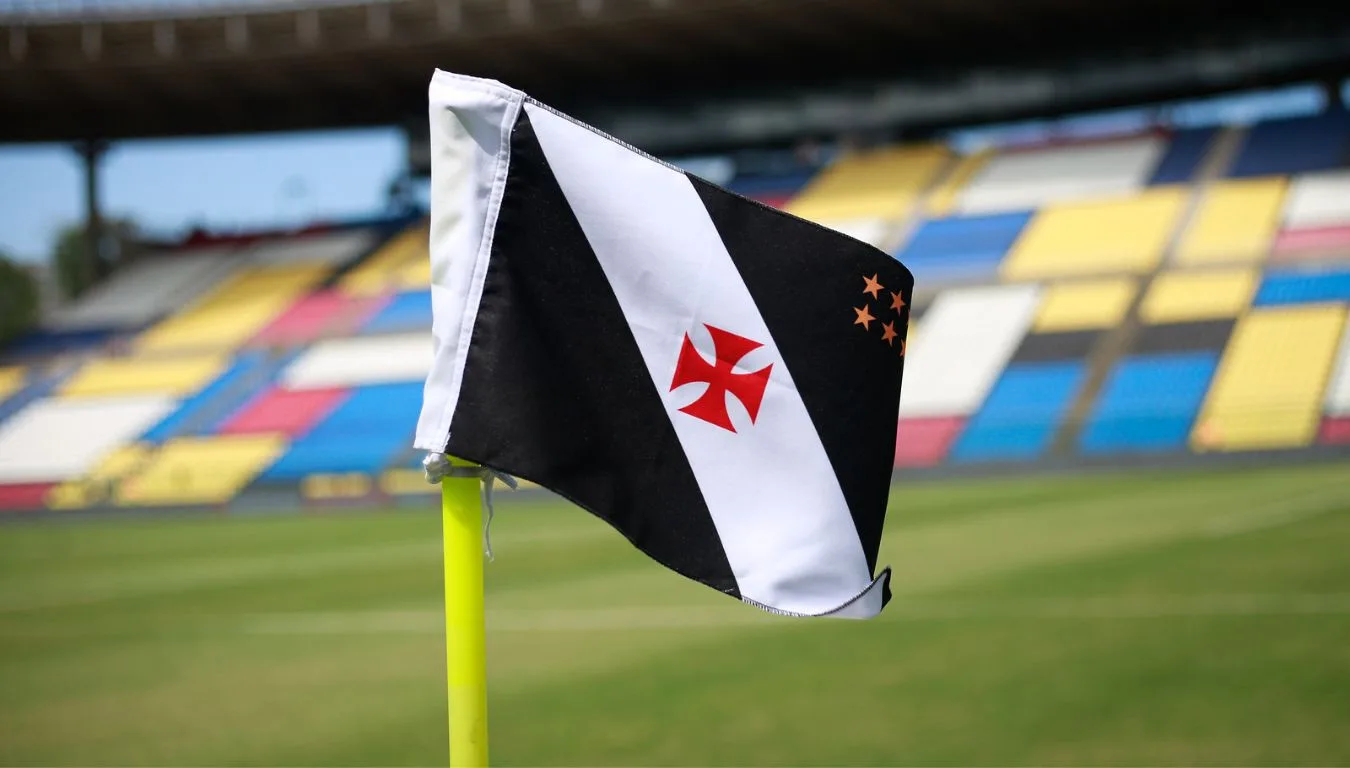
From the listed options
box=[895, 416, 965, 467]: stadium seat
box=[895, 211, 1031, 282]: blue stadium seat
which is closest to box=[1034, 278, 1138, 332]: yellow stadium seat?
box=[895, 211, 1031, 282]: blue stadium seat

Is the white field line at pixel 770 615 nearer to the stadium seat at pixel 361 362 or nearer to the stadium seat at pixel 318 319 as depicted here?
the stadium seat at pixel 361 362

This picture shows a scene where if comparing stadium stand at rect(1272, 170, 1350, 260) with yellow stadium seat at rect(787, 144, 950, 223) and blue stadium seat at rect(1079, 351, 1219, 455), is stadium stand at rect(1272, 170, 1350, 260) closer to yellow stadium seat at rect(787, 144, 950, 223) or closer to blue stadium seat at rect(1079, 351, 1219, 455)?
blue stadium seat at rect(1079, 351, 1219, 455)

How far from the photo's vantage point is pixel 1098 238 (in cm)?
3231

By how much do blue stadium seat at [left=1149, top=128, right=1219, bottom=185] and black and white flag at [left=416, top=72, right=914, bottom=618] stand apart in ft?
110

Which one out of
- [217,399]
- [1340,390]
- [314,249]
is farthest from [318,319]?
[1340,390]

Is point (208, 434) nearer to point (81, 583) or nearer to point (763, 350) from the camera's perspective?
point (81, 583)

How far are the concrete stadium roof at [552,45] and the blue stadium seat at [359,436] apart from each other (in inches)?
421

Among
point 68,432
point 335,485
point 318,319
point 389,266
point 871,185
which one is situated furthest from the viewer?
point 389,266

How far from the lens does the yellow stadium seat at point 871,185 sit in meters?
36.3

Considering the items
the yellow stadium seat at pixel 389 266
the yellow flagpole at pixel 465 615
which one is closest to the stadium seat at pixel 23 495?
the yellow stadium seat at pixel 389 266

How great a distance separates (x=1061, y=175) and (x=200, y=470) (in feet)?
73.5

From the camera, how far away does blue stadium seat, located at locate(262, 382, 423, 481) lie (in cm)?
2908

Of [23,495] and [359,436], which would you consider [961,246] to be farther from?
[23,495]

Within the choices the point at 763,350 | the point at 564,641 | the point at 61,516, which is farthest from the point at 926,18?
the point at 763,350
